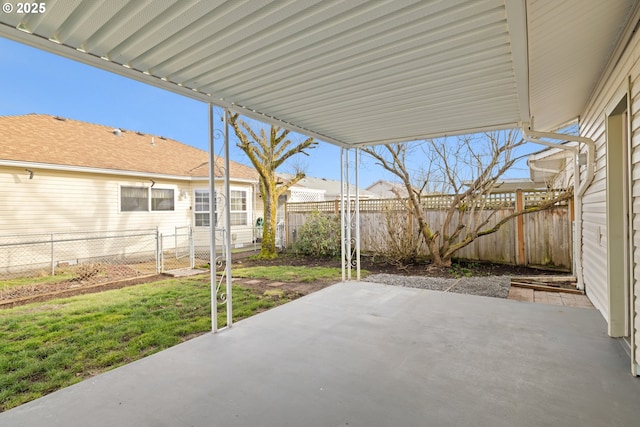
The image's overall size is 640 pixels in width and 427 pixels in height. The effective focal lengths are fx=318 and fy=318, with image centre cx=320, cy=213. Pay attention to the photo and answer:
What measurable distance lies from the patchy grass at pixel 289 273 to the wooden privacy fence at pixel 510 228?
1768 mm

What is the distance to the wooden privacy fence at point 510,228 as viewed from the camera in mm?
6254

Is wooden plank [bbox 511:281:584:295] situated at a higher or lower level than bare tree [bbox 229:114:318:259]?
lower

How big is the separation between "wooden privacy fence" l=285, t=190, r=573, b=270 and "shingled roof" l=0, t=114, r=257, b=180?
426cm

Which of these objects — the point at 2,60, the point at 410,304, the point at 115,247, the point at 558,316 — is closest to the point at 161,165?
the point at 115,247

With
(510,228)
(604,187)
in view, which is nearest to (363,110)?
(604,187)

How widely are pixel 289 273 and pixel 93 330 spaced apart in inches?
149

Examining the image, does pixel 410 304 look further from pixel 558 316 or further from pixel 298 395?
pixel 298 395

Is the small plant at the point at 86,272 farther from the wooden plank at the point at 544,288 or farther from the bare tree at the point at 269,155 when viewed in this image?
the wooden plank at the point at 544,288

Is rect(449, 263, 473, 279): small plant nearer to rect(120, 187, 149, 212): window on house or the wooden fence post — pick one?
the wooden fence post

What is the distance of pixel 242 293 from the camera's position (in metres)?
5.26

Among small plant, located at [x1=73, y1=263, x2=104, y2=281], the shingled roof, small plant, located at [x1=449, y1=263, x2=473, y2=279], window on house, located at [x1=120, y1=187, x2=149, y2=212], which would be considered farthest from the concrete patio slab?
window on house, located at [x1=120, y1=187, x2=149, y2=212]

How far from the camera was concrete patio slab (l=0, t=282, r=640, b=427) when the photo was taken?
6.22 feet

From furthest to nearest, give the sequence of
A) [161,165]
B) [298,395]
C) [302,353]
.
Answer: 1. [161,165]
2. [302,353]
3. [298,395]

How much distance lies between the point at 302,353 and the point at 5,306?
4.74 m
